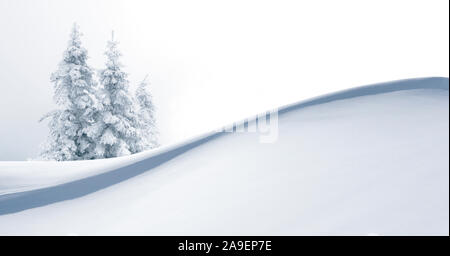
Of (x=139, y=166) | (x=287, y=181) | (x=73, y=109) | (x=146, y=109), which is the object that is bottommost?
(x=287, y=181)

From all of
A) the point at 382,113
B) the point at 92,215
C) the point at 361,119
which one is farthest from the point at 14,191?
the point at 382,113

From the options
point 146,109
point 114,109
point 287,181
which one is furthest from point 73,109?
point 287,181

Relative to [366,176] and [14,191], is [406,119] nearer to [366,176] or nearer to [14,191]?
[366,176]

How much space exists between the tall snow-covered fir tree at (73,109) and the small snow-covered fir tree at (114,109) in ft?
1.47

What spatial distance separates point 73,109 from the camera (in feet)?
46.8

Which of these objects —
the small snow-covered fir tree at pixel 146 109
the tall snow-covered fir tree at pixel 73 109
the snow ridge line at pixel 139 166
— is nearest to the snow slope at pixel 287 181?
the snow ridge line at pixel 139 166

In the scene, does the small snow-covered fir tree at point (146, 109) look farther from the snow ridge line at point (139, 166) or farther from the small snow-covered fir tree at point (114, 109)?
the snow ridge line at point (139, 166)

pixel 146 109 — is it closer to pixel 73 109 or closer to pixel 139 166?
pixel 73 109

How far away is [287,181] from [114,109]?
14.3 metres

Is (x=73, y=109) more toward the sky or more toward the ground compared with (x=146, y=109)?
more toward the ground

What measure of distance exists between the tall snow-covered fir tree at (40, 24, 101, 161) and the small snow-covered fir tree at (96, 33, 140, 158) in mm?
447

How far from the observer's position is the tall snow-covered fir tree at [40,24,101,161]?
13.9 metres

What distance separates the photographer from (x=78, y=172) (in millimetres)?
2588
